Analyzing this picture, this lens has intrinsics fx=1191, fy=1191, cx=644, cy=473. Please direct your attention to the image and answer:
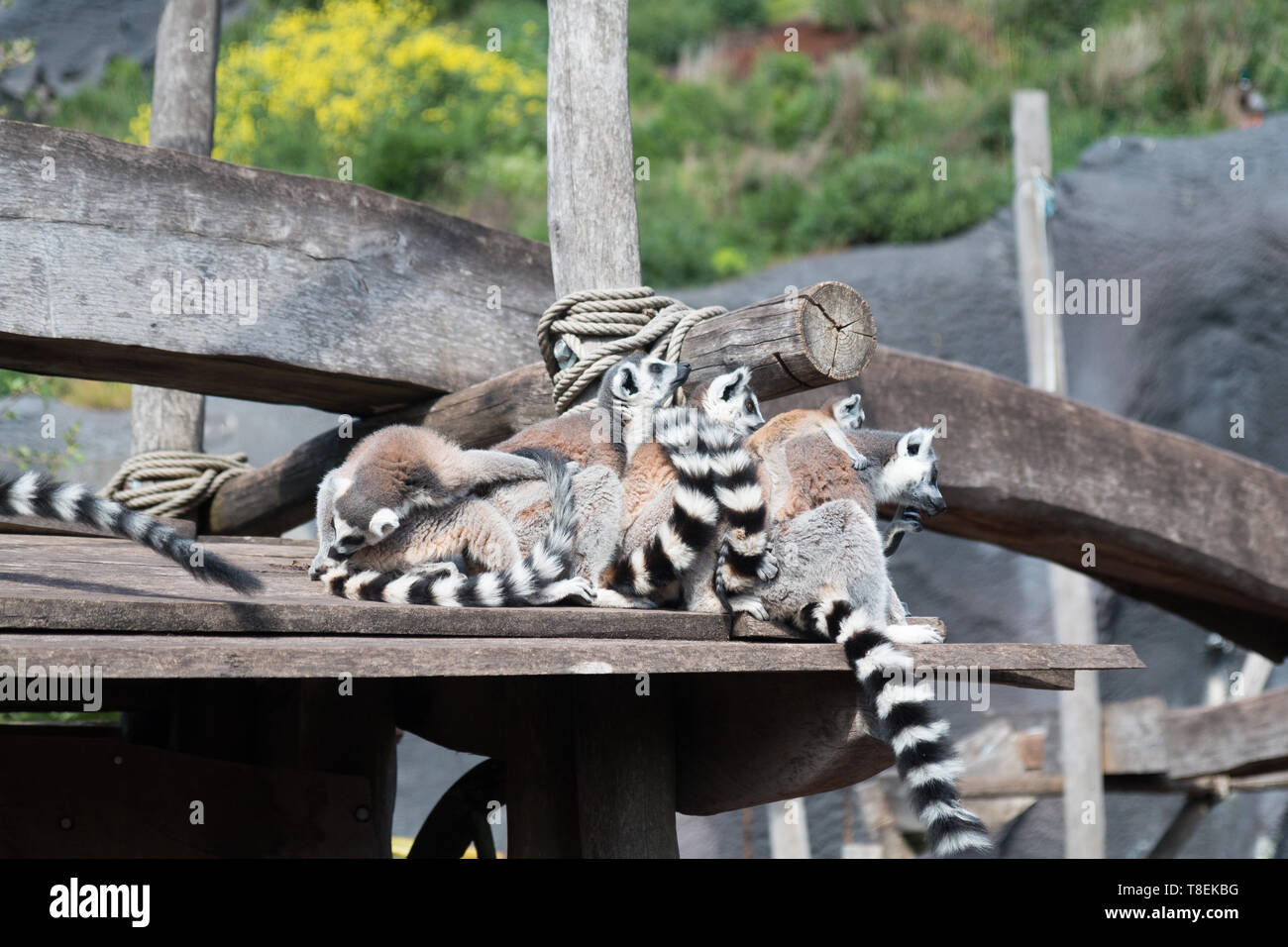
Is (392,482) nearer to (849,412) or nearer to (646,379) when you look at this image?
(646,379)

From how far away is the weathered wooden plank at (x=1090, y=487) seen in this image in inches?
149

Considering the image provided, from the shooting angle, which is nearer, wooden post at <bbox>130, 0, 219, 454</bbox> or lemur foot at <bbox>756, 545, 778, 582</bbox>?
lemur foot at <bbox>756, 545, 778, 582</bbox>

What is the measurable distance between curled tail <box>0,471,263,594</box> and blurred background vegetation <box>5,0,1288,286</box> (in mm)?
12022

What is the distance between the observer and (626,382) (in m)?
3.13

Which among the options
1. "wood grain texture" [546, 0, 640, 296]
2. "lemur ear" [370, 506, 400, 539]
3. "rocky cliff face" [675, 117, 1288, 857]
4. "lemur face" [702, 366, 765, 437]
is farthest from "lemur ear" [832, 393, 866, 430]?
"rocky cliff face" [675, 117, 1288, 857]

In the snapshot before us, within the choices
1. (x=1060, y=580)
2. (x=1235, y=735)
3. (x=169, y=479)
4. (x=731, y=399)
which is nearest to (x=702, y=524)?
(x=731, y=399)

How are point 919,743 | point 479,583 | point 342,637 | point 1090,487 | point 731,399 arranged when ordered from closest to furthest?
point 342,637 < point 919,743 < point 479,583 < point 731,399 < point 1090,487

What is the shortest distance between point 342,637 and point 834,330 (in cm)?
131

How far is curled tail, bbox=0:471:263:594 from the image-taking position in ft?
7.88

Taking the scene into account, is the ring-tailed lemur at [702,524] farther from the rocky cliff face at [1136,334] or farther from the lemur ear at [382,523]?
the rocky cliff face at [1136,334]

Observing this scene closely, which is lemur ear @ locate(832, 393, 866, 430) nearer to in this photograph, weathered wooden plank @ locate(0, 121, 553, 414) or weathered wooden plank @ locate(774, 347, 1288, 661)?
weathered wooden plank @ locate(774, 347, 1288, 661)

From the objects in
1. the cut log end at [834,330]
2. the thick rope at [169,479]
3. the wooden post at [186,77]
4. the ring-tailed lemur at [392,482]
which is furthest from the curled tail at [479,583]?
the wooden post at [186,77]

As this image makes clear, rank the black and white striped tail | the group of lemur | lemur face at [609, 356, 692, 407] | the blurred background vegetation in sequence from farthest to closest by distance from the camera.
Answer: the blurred background vegetation
lemur face at [609, 356, 692, 407]
the group of lemur
the black and white striped tail
